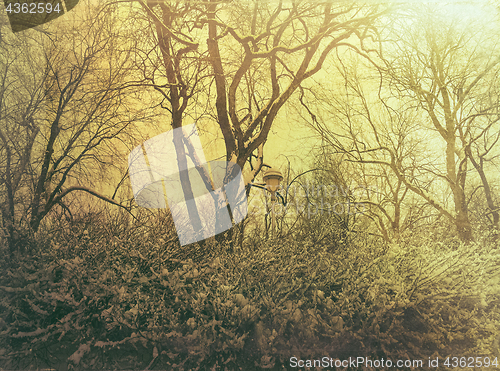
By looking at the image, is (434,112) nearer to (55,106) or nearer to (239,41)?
(239,41)

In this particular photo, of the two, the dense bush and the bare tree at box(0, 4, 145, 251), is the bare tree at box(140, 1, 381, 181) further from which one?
the dense bush

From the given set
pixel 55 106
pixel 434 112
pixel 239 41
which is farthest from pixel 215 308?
pixel 434 112

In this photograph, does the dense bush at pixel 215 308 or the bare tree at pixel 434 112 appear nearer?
the dense bush at pixel 215 308

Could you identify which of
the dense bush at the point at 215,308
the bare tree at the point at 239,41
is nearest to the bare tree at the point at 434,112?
the bare tree at the point at 239,41

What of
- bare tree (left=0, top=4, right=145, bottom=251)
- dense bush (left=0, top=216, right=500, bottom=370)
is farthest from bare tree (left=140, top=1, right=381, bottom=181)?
dense bush (left=0, top=216, right=500, bottom=370)

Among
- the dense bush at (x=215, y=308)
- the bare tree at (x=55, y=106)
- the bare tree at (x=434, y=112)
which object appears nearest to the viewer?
the dense bush at (x=215, y=308)

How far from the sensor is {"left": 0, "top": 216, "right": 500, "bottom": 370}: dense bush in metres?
3.29

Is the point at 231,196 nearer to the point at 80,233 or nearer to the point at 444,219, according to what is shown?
the point at 80,233

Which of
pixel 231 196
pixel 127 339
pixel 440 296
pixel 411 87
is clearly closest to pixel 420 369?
pixel 440 296

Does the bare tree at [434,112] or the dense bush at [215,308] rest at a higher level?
the bare tree at [434,112]

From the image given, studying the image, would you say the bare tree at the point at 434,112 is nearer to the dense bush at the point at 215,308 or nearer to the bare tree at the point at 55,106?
the dense bush at the point at 215,308

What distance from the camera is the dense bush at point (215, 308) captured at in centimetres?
329

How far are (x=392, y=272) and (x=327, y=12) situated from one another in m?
4.24

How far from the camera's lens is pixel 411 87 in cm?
654
